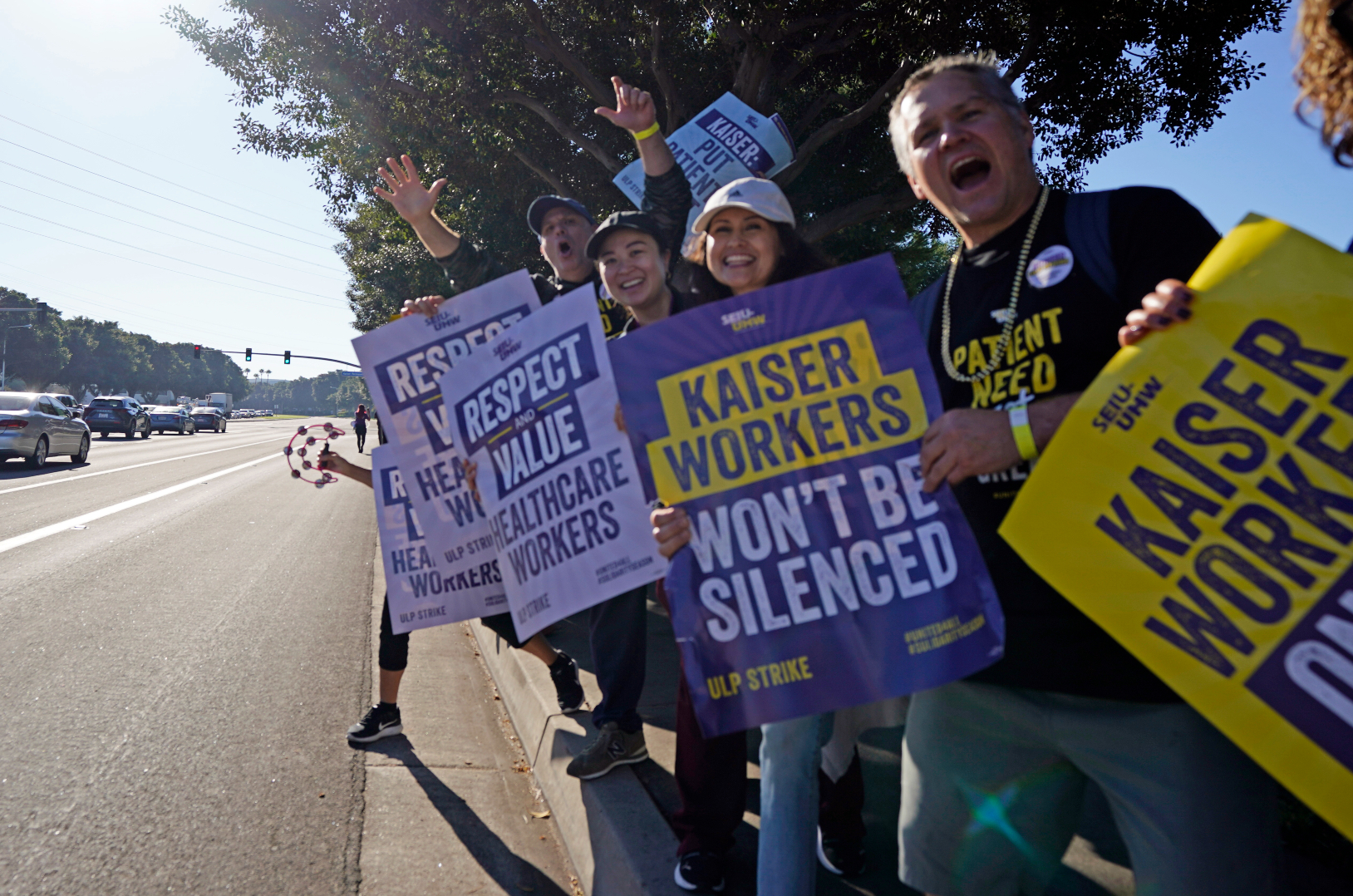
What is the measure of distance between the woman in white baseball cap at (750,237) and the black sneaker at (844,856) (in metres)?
1.69

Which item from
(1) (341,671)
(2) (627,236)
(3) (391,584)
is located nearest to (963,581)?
(2) (627,236)

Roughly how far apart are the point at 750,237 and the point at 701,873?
1795 millimetres

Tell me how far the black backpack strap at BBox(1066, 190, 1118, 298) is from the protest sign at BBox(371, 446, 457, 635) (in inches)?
93.8

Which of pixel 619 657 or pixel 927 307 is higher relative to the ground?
pixel 927 307

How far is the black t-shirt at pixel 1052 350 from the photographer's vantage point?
4.48 feet

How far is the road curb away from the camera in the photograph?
2.45m

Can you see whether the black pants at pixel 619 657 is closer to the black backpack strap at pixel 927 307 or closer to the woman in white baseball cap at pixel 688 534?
the woman in white baseball cap at pixel 688 534

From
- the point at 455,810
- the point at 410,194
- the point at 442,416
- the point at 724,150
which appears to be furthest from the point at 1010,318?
the point at 724,150

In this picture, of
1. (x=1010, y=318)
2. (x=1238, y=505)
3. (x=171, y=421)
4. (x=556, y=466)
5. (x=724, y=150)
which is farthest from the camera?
(x=171, y=421)

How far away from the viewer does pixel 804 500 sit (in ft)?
5.34

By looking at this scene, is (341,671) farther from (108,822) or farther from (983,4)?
(983,4)

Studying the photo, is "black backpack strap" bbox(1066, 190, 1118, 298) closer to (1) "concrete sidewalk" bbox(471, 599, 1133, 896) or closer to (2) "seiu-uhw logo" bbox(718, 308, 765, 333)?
(2) "seiu-uhw logo" bbox(718, 308, 765, 333)

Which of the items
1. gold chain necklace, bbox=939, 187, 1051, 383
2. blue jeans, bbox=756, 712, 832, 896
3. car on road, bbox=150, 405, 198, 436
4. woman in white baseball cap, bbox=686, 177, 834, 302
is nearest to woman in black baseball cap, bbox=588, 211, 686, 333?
woman in white baseball cap, bbox=686, 177, 834, 302

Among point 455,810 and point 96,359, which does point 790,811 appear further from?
point 96,359
